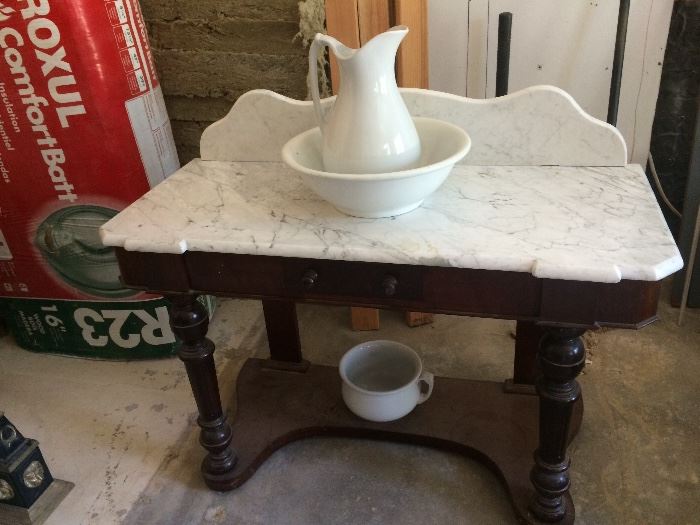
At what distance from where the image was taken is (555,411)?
96cm

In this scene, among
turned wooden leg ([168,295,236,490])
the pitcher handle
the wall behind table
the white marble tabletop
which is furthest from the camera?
the wall behind table

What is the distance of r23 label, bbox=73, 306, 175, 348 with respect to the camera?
63.2 inches

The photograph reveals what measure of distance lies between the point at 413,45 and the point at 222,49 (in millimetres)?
538

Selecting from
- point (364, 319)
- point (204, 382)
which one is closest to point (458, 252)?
point (204, 382)

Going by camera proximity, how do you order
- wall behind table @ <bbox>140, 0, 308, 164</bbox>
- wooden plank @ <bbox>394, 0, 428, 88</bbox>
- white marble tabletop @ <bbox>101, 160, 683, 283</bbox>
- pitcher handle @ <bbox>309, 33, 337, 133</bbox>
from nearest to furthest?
white marble tabletop @ <bbox>101, 160, 683, 283</bbox> < pitcher handle @ <bbox>309, 33, 337, 133</bbox> < wooden plank @ <bbox>394, 0, 428, 88</bbox> < wall behind table @ <bbox>140, 0, 308, 164</bbox>

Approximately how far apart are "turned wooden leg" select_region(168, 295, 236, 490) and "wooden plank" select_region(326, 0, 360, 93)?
1.97 feet

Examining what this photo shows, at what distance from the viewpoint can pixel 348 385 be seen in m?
1.29

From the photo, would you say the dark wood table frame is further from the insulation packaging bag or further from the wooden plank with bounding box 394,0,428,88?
the wooden plank with bounding box 394,0,428,88

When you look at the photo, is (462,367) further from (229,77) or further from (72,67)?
(72,67)

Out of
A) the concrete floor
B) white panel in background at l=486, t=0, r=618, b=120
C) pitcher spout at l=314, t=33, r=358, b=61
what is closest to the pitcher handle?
pitcher spout at l=314, t=33, r=358, b=61

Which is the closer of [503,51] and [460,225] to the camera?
[460,225]

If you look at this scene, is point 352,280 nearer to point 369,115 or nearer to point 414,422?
point 369,115

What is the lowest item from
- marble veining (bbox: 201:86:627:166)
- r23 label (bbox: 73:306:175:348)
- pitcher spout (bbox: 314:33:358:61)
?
r23 label (bbox: 73:306:175:348)

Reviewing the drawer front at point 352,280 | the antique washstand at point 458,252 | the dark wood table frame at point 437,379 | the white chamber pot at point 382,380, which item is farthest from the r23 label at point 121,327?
the drawer front at point 352,280
